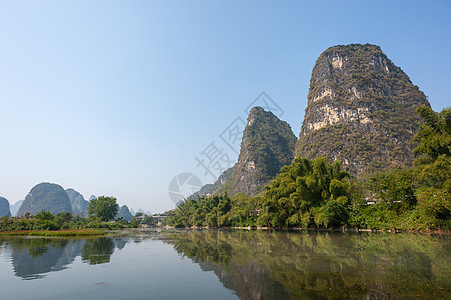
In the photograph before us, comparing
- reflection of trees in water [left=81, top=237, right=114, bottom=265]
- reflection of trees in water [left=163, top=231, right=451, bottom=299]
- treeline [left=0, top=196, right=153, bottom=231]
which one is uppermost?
treeline [left=0, top=196, right=153, bottom=231]

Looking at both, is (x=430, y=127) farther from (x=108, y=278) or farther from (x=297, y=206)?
(x=108, y=278)

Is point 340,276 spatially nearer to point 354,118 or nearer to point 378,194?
point 378,194

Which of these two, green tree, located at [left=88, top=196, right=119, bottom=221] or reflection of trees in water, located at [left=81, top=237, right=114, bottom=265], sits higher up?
A: green tree, located at [left=88, top=196, right=119, bottom=221]

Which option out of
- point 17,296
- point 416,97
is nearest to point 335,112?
point 416,97

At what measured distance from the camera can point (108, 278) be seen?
303 inches

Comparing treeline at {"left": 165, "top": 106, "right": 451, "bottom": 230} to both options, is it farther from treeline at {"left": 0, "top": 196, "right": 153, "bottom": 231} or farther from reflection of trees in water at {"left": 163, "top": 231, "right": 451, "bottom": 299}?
treeline at {"left": 0, "top": 196, "right": 153, "bottom": 231}

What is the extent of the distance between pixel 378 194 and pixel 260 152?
106 meters

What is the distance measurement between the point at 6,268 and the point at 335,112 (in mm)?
107601

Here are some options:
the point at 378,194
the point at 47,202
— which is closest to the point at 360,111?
the point at 378,194

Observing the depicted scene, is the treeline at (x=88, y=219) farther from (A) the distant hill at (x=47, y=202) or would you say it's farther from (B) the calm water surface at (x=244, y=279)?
(A) the distant hill at (x=47, y=202)

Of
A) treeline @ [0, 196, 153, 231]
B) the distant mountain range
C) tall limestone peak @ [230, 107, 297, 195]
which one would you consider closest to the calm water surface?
treeline @ [0, 196, 153, 231]

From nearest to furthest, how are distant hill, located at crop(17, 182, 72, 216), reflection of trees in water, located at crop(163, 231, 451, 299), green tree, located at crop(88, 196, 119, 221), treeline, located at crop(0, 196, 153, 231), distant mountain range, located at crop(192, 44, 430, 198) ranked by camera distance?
reflection of trees in water, located at crop(163, 231, 451, 299) < treeline, located at crop(0, 196, 153, 231) < green tree, located at crop(88, 196, 119, 221) < distant mountain range, located at crop(192, 44, 430, 198) < distant hill, located at crop(17, 182, 72, 216)

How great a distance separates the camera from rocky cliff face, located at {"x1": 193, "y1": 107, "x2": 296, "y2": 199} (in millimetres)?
124562

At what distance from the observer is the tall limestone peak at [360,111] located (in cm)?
8131
